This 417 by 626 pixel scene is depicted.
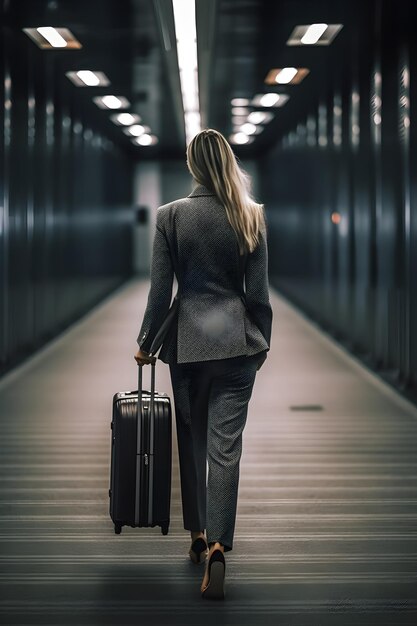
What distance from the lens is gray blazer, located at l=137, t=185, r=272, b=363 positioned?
361 centimetres

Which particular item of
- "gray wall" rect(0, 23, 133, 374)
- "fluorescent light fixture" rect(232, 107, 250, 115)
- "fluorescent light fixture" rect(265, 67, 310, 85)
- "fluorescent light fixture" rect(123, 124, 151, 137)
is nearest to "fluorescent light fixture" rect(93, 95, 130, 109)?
"gray wall" rect(0, 23, 133, 374)

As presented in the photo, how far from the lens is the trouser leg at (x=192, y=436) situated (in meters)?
3.73

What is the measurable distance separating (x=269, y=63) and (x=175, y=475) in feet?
26.2

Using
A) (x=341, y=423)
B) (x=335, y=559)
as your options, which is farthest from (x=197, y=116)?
(x=335, y=559)

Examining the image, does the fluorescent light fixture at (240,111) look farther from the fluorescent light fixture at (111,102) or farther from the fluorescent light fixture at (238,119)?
the fluorescent light fixture at (111,102)

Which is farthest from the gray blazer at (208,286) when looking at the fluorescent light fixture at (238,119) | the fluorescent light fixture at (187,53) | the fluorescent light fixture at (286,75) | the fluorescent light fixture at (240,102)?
the fluorescent light fixture at (238,119)

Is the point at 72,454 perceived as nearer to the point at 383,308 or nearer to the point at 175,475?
the point at 175,475

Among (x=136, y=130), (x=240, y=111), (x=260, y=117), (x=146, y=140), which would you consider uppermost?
(x=146, y=140)

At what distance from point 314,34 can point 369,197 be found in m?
1.88

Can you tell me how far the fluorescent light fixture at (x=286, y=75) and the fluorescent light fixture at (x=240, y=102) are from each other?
5.93 ft

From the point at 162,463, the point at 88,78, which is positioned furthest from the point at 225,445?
the point at 88,78

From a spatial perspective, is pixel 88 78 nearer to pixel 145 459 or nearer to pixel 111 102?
pixel 111 102

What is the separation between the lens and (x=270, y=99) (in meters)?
16.2

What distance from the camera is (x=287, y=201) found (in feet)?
68.7
